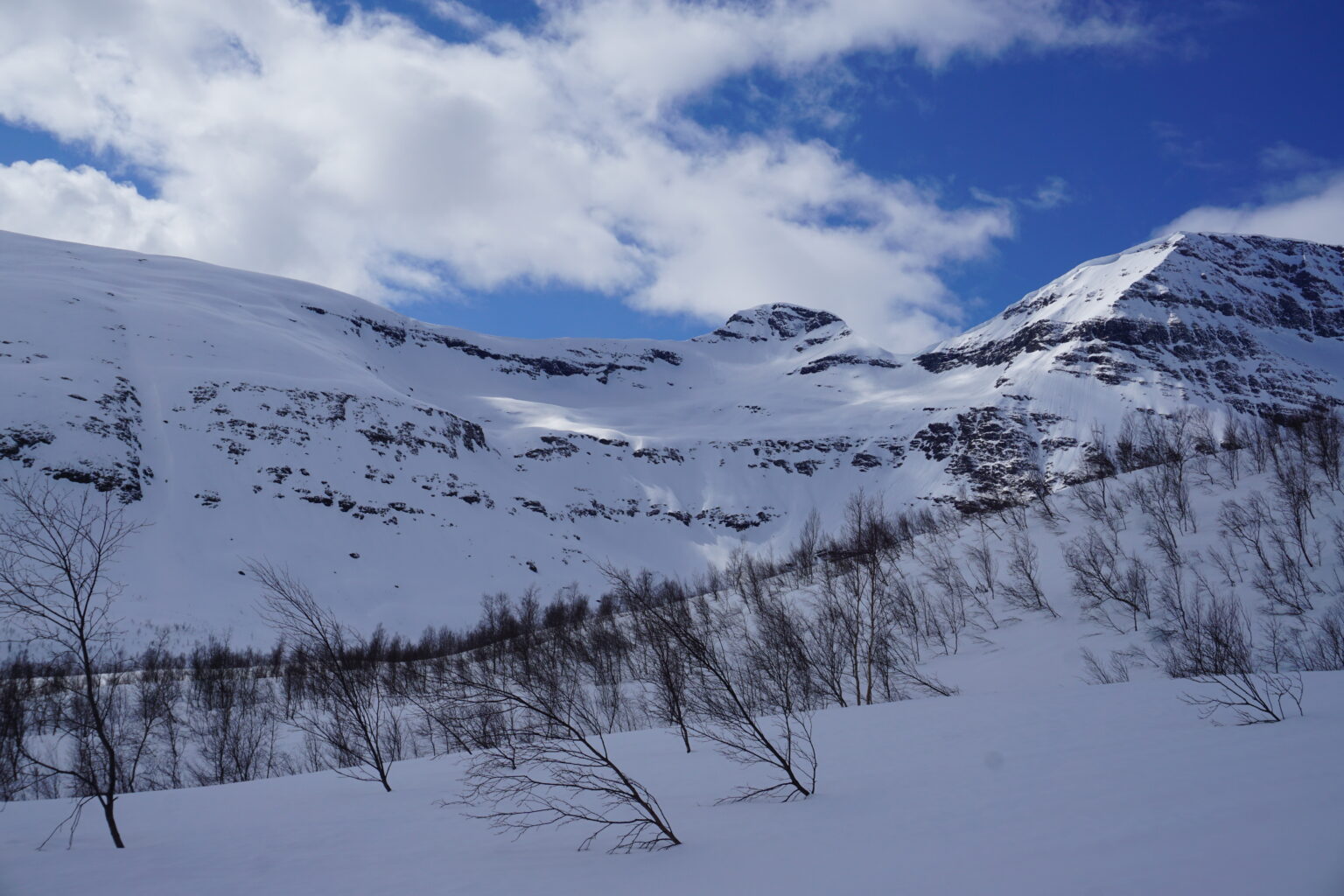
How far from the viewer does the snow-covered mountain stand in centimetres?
6488

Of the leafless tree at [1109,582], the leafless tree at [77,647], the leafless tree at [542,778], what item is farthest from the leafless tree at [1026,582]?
the leafless tree at [77,647]

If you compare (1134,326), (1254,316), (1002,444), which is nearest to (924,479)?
(1002,444)

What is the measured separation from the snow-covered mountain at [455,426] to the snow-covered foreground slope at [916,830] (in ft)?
171

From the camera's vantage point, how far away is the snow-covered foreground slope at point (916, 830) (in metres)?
5.43

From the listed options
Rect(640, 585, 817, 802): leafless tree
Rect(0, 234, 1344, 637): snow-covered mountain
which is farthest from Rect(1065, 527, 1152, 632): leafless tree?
Rect(0, 234, 1344, 637): snow-covered mountain

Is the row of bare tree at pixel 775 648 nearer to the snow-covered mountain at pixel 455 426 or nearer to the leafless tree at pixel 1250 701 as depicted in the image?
the leafless tree at pixel 1250 701

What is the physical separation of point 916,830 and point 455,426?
10790 cm

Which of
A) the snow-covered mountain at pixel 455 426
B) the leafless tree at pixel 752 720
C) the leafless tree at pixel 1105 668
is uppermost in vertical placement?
the snow-covered mountain at pixel 455 426

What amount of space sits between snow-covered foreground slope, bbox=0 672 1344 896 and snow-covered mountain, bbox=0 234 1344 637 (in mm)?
52237

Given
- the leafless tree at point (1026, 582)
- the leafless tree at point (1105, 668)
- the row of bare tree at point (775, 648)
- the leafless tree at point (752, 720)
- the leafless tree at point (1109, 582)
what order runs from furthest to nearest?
the leafless tree at point (1026, 582), the leafless tree at point (1109, 582), the leafless tree at point (1105, 668), the row of bare tree at point (775, 648), the leafless tree at point (752, 720)

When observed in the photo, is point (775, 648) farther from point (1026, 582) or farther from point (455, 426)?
point (455, 426)

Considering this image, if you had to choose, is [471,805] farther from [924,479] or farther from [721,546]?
[924,479]

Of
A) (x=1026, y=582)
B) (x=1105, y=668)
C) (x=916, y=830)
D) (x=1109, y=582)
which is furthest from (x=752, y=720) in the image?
(x=1026, y=582)

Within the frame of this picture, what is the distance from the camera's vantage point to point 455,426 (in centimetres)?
10662
